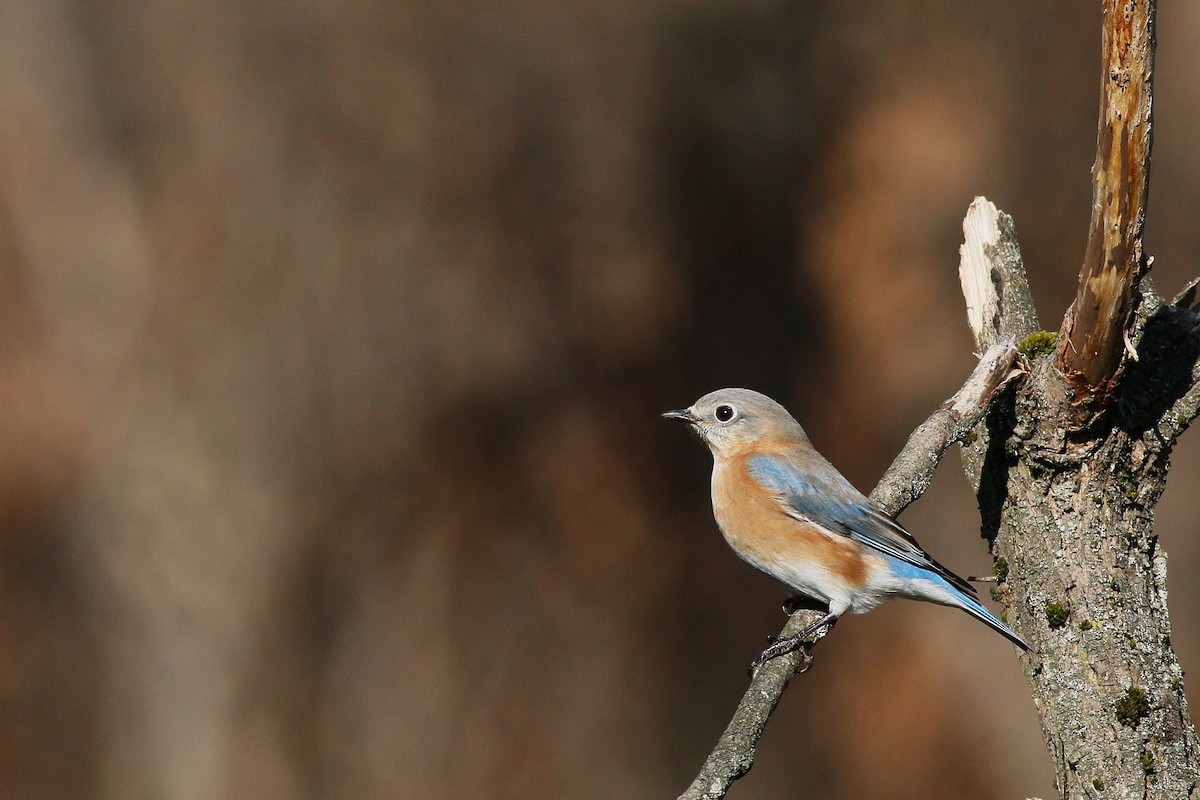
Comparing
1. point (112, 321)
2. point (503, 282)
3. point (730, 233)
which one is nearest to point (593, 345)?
point (503, 282)

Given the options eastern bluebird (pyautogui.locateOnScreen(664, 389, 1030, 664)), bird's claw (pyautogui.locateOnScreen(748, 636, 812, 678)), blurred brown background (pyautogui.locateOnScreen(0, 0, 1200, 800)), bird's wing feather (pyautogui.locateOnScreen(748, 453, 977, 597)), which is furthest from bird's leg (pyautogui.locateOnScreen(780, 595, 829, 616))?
blurred brown background (pyautogui.locateOnScreen(0, 0, 1200, 800))

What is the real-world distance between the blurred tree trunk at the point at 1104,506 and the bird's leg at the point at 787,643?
664 millimetres

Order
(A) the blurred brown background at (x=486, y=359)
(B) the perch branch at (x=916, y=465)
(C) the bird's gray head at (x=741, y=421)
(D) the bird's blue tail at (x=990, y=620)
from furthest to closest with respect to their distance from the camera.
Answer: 1. (A) the blurred brown background at (x=486, y=359)
2. (C) the bird's gray head at (x=741, y=421)
3. (D) the bird's blue tail at (x=990, y=620)
4. (B) the perch branch at (x=916, y=465)

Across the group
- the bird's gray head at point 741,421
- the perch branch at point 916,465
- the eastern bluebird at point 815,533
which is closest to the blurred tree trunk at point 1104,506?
the perch branch at point 916,465

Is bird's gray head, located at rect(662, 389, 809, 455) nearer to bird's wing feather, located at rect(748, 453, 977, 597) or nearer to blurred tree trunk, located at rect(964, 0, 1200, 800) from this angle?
bird's wing feather, located at rect(748, 453, 977, 597)

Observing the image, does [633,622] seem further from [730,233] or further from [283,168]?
[283,168]

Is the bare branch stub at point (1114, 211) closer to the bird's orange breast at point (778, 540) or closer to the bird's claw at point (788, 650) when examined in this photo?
the bird's orange breast at point (778, 540)

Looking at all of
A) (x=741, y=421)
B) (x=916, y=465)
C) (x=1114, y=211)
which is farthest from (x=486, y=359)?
(x=1114, y=211)

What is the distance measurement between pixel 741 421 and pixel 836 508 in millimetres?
613

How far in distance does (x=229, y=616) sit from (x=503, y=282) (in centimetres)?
258

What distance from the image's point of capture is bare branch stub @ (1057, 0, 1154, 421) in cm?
302

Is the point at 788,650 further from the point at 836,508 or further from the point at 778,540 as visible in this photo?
the point at 836,508

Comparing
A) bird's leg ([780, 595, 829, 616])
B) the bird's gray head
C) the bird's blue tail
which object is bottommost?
the bird's blue tail

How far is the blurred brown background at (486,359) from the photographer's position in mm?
6094
